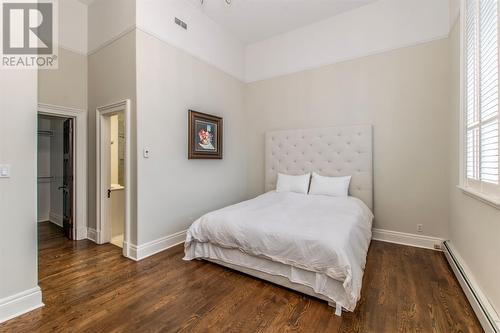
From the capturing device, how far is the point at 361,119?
3684 mm

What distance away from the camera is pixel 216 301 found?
81.5 inches

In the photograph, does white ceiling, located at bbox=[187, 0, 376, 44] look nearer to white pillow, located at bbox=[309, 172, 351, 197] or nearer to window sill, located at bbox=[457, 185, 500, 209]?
white pillow, located at bbox=[309, 172, 351, 197]

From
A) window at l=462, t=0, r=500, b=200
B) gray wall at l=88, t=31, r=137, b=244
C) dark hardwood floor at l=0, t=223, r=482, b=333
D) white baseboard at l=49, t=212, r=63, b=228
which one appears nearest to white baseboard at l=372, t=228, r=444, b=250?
dark hardwood floor at l=0, t=223, r=482, b=333

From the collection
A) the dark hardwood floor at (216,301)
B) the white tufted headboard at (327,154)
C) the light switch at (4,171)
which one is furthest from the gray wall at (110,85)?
the white tufted headboard at (327,154)

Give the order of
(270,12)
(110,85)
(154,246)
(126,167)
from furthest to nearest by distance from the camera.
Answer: (270,12), (110,85), (154,246), (126,167)

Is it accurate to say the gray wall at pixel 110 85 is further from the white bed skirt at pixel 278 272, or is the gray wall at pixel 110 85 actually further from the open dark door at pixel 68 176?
the white bed skirt at pixel 278 272

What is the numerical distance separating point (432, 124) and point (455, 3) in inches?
56.2

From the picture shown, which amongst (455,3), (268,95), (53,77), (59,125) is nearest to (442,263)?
(455,3)

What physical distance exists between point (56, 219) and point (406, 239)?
616cm

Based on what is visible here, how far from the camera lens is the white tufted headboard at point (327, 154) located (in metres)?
3.59

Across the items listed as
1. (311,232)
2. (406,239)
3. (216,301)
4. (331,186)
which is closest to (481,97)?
(311,232)

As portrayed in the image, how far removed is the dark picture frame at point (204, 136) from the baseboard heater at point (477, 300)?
3401mm
